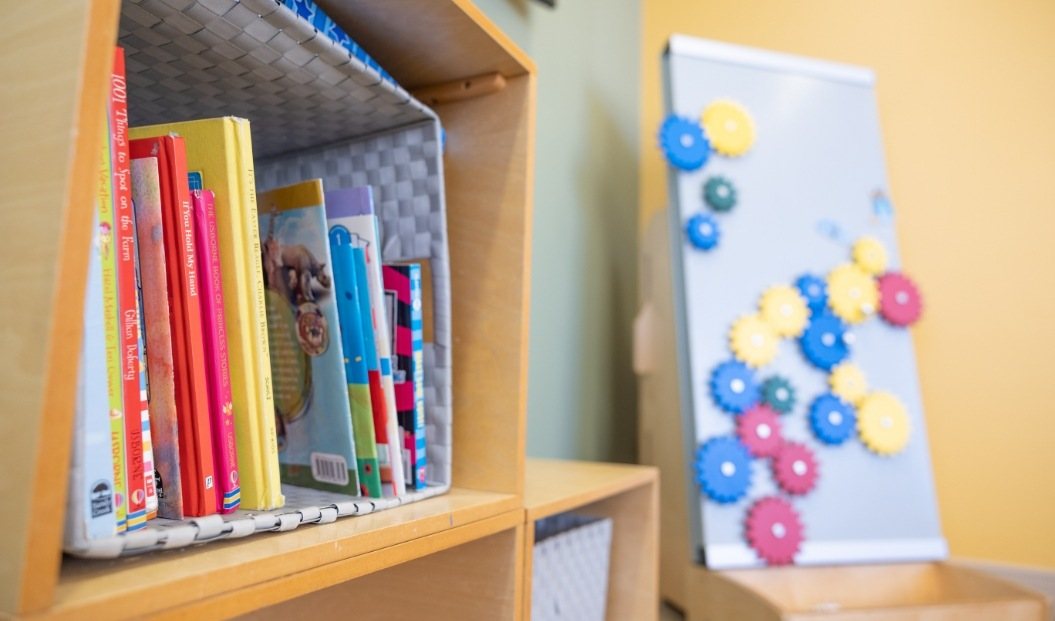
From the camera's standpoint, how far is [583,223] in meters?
1.49

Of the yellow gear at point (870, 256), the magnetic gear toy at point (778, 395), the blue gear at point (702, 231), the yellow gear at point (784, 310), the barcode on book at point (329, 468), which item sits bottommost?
the magnetic gear toy at point (778, 395)

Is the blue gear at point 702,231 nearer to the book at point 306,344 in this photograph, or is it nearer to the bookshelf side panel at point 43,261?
the book at point 306,344

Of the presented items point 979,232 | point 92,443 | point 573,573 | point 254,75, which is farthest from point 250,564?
point 979,232

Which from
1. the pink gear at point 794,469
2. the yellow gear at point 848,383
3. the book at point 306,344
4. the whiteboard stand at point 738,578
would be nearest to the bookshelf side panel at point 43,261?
the book at point 306,344

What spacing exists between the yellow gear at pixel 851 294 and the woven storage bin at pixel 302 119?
2.80 feet

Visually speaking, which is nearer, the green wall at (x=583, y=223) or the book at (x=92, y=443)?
the book at (x=92, y=443)

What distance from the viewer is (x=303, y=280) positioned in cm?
60

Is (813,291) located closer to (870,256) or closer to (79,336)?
(870,256)

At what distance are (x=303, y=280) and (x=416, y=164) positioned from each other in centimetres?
16

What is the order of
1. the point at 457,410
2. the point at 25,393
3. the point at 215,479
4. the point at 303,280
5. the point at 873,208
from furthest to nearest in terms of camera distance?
the point at 873,208, the point at 457,410, the point at 303,280, the point at 215,479, the point at 25,393

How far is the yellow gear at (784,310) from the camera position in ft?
4.01

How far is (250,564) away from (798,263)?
112 centimetres

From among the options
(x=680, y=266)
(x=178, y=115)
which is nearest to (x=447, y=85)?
(x=178, y=115)

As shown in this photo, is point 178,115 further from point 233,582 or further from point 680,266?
point 680,266
